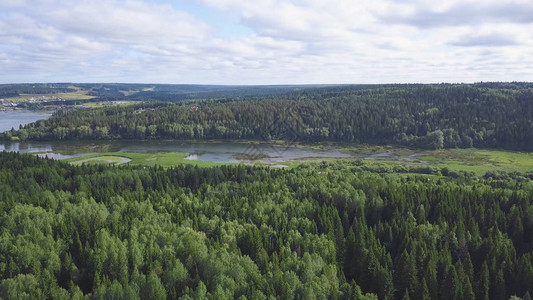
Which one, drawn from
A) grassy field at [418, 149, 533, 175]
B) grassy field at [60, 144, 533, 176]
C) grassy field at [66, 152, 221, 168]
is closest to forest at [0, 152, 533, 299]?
grassy field at [418, 149, 533, 175]

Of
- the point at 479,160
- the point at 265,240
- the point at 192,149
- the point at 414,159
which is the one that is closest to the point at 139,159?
the point at 192,149

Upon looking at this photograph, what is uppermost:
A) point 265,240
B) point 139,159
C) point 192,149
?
point 265,240

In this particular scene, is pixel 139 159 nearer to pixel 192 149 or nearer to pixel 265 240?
pixel 192 149

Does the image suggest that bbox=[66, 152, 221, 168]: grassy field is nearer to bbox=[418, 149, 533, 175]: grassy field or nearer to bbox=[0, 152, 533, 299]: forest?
bbox=[0, 152, 533, 299]: forest

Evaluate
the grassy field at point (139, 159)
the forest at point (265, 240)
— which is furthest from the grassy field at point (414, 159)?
the forest at point (265, 240)

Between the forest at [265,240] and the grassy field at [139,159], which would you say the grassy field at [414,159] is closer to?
the grassy field at [139,159]

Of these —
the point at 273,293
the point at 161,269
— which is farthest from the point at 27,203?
the point at 273,293
